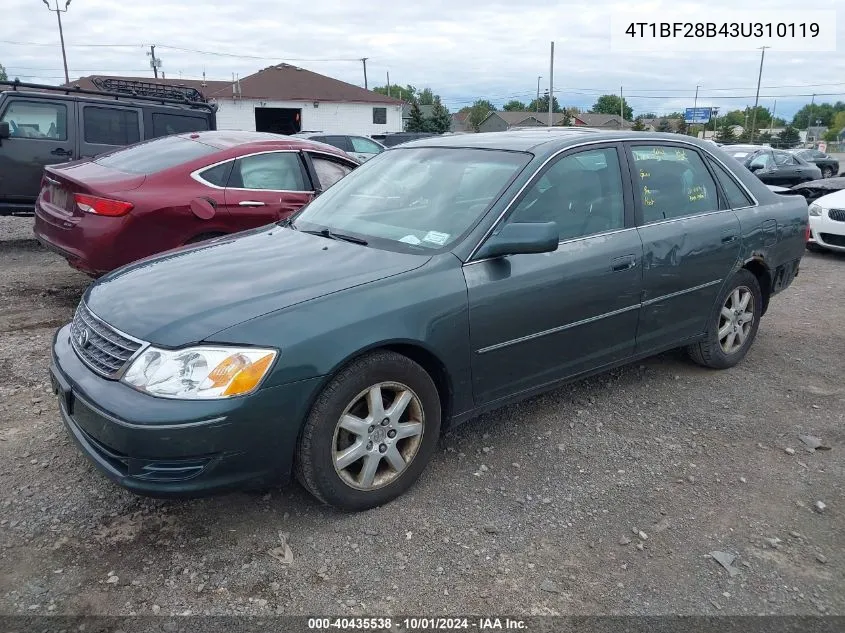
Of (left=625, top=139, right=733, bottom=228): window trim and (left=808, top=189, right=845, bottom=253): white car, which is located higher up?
(left=625, top=139, right=733, bottom=228): window trim

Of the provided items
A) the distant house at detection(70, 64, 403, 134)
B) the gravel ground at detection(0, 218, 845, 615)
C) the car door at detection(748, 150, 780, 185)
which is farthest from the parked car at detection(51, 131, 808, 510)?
the distant house at detection(70, 64, 403, 134)

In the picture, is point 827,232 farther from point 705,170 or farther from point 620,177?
point 620,177

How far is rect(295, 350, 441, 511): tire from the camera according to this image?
112 inches

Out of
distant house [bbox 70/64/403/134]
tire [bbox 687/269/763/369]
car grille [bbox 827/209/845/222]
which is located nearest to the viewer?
tire [bbox 687/269/763/369]

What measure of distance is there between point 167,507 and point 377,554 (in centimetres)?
102

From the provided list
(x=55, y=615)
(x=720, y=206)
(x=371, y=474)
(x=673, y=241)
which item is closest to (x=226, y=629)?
(x=55, y=615)

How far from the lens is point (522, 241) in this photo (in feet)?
10.6

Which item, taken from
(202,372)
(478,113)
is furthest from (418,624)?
(478,113)

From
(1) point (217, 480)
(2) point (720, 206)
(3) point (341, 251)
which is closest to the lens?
(1) point (217, 480)

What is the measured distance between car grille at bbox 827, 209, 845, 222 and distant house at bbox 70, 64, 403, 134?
32.8 m

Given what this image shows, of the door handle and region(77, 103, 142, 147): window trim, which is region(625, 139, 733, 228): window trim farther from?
region(77, 103, 142, 147): window trim

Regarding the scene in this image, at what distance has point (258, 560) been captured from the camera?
2.81m

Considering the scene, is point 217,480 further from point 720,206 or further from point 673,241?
point 720,206

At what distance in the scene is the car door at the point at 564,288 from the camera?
336cm
